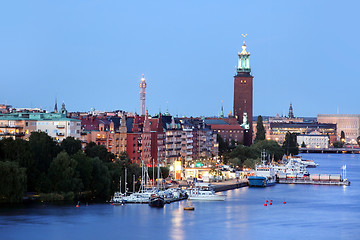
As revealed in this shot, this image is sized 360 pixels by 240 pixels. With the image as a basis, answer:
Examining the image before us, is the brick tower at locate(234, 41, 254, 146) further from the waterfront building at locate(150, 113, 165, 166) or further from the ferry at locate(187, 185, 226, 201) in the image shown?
the ferry at locate(187, 185, 226, 201)

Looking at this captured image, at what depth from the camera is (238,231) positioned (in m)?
50.1

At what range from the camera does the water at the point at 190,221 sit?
48.4 meters

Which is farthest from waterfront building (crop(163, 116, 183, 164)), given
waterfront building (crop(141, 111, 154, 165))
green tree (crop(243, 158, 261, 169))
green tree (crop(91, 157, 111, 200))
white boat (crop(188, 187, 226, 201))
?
green tree (crop(91, 157, 111, 200))

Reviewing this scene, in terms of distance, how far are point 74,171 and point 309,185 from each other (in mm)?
32113

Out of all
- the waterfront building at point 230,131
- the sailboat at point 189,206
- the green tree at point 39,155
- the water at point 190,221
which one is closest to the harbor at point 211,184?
the water at point 190,221

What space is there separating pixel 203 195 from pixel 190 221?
11.9 metres

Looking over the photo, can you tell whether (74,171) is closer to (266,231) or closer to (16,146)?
(16,146)

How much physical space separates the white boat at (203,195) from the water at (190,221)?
0.75 metres

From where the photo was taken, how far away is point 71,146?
2544 inches

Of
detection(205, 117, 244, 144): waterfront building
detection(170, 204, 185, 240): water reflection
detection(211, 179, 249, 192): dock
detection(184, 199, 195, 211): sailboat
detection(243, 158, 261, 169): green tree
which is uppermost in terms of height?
detection(205, 117, 244, 144): waterfront building

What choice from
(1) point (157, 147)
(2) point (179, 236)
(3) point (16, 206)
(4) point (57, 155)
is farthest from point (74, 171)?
(1) point (157, 147)

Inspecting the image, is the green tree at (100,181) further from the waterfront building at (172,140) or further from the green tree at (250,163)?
the green tree at (250,163)

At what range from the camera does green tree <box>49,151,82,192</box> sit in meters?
58.0

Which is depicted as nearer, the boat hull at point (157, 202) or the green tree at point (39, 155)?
the green tree at point (39, 155)
